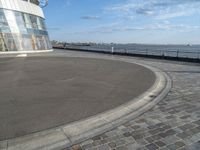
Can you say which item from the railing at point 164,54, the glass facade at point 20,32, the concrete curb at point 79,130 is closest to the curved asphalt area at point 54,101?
the concrete curb at point 79,130

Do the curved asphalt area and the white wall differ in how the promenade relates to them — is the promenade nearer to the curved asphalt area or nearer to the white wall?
the curved asphalt area

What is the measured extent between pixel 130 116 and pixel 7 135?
3480mm

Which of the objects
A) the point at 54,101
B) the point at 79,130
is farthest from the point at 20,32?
the point at 79,130

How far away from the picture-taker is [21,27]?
29516mm

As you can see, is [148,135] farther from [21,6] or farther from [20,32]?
[21,6]

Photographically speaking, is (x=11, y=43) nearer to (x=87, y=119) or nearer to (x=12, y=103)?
(x=12, y=103)

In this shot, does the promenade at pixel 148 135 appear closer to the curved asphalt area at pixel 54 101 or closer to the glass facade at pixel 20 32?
the curved asphalt area at pixel 54 101

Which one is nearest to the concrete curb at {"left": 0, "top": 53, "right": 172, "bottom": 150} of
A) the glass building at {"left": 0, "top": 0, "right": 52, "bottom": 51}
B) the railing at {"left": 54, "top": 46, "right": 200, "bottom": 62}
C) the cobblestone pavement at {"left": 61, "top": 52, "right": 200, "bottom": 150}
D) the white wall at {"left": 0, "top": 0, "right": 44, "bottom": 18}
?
the cobblestone pavement at {"left": 61, "top": 52, "right": 200, "bottom": 150}

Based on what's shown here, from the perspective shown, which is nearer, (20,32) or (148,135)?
(148,135)

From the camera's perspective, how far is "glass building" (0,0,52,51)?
26812 millimetres

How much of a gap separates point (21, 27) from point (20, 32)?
1.09 meters

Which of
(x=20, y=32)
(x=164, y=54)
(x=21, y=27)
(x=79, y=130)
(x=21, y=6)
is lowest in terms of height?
(x=79, y=130)

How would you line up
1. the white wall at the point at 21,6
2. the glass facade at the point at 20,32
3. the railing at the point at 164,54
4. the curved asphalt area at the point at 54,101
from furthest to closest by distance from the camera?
the white wall at the point at 21,6
the glass facade at the point at 20,32
the railing at the point at 164,54
the curved asphalt area at the point at 54,101

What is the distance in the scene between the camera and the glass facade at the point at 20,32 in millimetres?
26688
